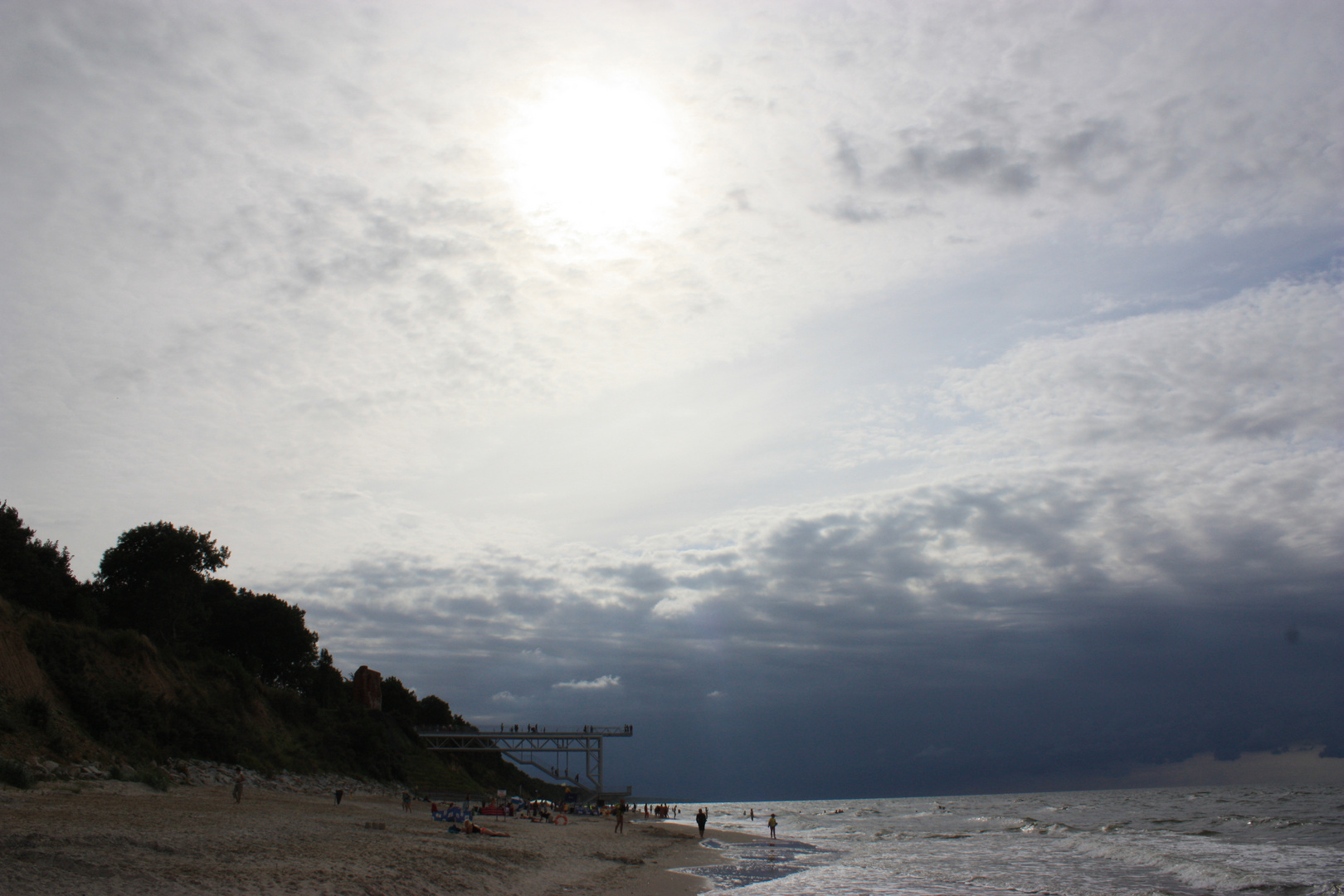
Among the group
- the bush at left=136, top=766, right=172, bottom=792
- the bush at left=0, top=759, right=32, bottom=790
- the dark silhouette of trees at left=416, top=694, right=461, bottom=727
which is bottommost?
the dark silhouette of trees at left=416, top=694, right=461, bottom=727

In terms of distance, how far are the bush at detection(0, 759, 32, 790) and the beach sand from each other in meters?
0.37

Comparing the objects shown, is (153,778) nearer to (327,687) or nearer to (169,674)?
(169,674)

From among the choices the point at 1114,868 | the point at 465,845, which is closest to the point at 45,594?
the point at 465,845

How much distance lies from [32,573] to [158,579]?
12674 millimetres

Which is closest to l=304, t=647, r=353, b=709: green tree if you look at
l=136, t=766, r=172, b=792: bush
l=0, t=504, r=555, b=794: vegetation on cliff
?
l=0, t=504, r=555, b=794: vegetation on cliff

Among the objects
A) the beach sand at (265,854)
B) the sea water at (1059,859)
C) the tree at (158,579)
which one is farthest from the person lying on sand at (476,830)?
the tree at (158,579)

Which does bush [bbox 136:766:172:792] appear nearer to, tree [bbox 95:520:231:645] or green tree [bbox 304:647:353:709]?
tree [bbox 95:520:231:645]

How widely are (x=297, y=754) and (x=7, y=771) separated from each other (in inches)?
1322

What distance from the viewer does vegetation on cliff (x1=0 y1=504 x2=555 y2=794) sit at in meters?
31.6

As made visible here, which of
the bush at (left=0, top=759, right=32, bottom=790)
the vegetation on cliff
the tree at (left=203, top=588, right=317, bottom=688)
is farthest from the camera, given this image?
the tree at (left=203, top=588, right=317, bottom=688)

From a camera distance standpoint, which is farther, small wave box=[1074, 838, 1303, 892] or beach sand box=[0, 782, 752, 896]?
small wave box=[1074, 838, 1303, 892]

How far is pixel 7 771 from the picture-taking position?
863 inches

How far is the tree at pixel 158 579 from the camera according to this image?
54156 mm

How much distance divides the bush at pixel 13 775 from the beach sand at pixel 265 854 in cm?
37
